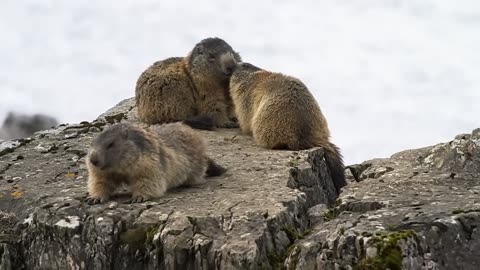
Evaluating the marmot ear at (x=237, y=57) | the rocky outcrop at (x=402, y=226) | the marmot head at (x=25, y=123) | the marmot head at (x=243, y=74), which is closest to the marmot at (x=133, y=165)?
the rocky outcrop at (x=402, y=226)

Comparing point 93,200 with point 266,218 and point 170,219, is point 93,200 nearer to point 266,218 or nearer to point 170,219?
point 170,219

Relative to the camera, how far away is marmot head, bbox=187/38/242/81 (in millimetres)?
15734

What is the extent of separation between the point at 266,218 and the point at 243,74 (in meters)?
6.49

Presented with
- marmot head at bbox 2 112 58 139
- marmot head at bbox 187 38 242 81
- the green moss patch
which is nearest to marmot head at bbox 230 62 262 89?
marmot head at bbox 187 38 242 81

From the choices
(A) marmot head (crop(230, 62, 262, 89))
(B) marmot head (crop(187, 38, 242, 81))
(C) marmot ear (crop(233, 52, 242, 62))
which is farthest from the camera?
(C) marmot ear (crop(233, 52, 242, 62))

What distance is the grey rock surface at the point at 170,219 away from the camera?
8938 millimetres

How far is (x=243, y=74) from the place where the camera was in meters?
15.3

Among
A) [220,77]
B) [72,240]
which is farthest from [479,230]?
[220,77]

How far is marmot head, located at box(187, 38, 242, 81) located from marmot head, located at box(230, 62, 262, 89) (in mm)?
224

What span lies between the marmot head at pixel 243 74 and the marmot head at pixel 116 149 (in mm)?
4837

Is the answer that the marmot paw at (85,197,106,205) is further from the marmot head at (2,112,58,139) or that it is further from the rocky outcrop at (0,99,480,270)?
the marmot head at (2,112,58,139)

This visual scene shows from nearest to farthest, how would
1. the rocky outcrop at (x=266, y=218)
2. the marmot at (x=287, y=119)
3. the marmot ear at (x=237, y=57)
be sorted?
the rocky outcrop at (x=266, y=218)
the marmot at (x=287, y=119)
the marmot ear at (x=237, y=57)

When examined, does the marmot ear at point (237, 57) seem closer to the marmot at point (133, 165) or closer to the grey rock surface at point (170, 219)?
the grey rock surface at point (170, 219)

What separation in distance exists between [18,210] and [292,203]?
3.98 metres
